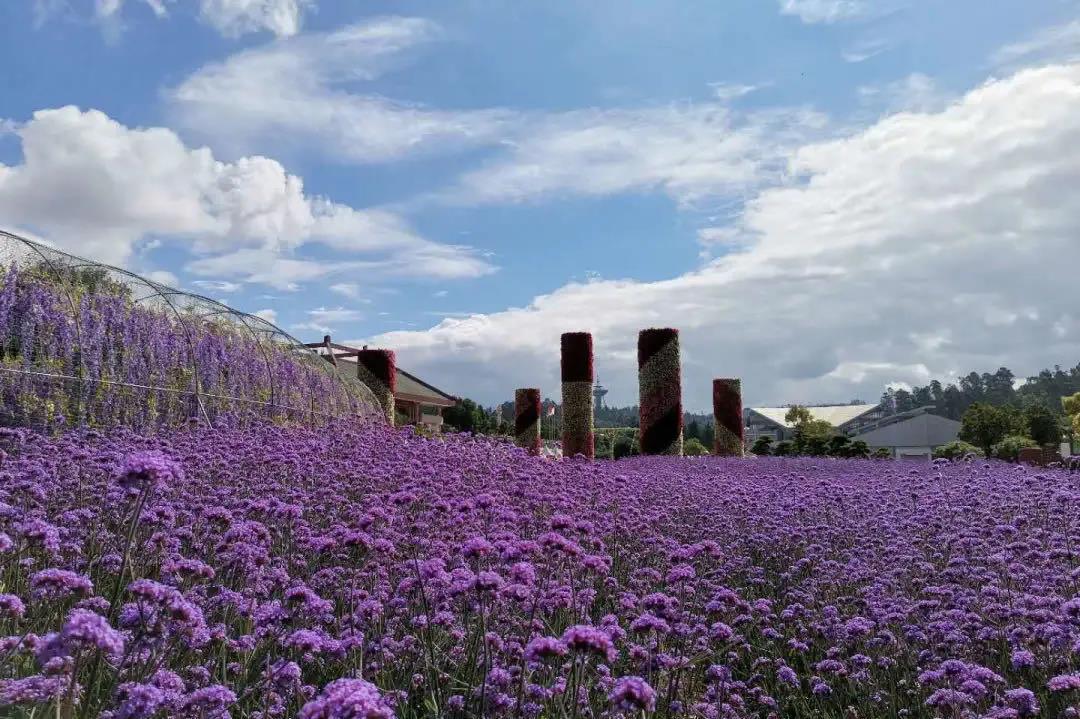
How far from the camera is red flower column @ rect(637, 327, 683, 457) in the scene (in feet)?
78.1

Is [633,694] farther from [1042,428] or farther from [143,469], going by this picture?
[1042,428]

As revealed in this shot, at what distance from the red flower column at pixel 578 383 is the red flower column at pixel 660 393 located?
157 cm

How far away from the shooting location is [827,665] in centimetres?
475

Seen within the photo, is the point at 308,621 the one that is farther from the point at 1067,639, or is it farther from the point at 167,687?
the point at 1067,639

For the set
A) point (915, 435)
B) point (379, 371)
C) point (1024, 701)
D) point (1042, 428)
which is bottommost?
point (1024, 701)

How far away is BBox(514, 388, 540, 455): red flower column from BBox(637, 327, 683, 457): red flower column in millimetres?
2720

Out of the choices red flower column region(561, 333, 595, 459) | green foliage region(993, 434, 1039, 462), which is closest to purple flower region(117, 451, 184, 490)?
red flower column region(561, 333, 595, 459)

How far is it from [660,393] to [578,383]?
226 cm

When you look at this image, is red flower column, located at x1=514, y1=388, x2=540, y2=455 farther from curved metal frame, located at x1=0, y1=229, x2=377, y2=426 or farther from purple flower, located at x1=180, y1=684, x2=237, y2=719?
purple flower, located at x1=180, y1=684, x2=237, y2=719

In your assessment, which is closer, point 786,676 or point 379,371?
point 786,676

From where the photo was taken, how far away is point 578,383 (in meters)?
23.6

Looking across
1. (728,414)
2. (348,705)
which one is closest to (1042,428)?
(728,414)

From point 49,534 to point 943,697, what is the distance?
393 centimetres

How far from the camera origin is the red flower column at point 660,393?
938 inches
